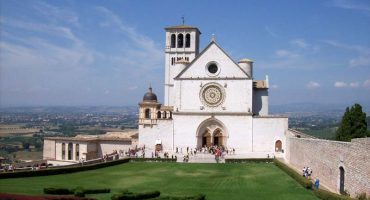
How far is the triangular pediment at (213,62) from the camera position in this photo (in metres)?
53.0

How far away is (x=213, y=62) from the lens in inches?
2094

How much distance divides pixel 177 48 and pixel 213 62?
10088 millimetres

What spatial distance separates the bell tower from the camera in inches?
2427

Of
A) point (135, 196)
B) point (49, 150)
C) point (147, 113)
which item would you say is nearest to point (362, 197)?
point (135, 196)

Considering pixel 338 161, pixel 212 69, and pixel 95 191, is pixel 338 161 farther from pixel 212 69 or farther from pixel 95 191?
pixel 212 69

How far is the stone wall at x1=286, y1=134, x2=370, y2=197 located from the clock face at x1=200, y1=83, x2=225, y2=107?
589 inches

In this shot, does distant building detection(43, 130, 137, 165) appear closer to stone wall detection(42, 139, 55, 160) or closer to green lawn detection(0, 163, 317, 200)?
stone wall detection(42, 139, 55, 160)

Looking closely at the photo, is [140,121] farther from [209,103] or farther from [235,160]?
[235,160]

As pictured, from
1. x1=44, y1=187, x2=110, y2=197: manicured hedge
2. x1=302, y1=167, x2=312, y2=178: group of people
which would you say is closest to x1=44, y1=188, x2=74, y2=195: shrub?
x1=44, y1=187, x2=110, y2=197: manicured hedge

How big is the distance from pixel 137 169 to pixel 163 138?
1256 centimetres

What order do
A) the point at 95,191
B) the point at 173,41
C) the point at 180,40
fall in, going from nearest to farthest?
the point at 95,191, the point at 180,40, the point at 173,41

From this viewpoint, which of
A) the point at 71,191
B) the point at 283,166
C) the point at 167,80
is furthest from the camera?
the point at 167,80

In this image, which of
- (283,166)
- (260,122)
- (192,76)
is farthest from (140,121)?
(283,166)

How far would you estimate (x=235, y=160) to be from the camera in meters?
46.2
